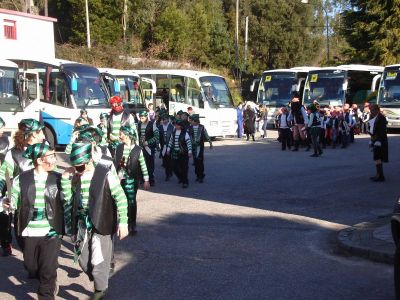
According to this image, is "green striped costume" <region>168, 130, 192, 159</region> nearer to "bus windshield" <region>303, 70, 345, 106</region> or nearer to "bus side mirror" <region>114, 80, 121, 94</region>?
"bus side mirror" <region>114, 80, 121, 94</region>

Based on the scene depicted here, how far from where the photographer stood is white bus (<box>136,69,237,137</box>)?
2636 cm

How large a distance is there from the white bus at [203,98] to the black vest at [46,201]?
66.9ft

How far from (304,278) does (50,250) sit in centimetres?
305

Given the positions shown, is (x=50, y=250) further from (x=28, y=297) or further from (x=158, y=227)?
(x=158, y=227)

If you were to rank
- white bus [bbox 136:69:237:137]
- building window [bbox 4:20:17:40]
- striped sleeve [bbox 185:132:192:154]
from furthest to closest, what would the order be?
white bus [bbox 136:69:237:137], building window [bbox 4:20:17:40], striped sleeve [bbox 185:132:192:154]

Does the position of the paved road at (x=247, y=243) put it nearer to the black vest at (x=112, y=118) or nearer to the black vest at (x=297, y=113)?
the black vest at (x=112, y=118)

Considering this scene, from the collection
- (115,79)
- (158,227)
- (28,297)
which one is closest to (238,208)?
(158,227)

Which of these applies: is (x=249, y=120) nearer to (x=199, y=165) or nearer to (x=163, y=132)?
(x=163, y=132)

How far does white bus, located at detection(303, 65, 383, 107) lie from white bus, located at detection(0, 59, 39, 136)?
16.4 m

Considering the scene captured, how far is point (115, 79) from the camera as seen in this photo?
2442 cm

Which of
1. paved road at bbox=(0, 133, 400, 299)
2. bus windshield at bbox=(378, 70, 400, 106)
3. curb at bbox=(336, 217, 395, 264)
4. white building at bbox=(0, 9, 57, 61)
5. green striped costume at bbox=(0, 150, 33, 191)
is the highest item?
white building at bbox=(0, 9, 57, 61)

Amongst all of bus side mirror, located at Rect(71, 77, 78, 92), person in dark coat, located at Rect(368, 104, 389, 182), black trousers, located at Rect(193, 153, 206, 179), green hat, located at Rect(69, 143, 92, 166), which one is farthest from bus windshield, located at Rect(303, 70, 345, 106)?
green hat, located at Rect(69, 143, 92, 166)

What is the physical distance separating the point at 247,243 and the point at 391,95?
72.2ft

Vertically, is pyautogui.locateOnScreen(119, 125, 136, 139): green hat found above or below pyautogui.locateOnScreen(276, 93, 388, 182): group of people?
above
